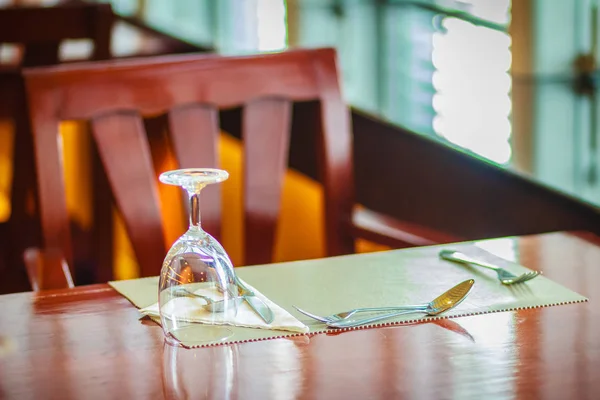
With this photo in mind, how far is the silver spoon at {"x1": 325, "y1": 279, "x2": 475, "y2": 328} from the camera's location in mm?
1046

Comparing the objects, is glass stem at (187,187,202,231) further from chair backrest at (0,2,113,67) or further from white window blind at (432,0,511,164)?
chair backrest at (0,2,113,67)

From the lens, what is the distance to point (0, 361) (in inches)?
37.9

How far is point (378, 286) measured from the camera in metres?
1.21

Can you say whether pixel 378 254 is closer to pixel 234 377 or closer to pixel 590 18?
pixel 234 377

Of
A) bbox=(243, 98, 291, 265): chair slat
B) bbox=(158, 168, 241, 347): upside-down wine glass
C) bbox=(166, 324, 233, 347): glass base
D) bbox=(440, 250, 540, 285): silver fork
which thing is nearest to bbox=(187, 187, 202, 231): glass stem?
bbox=(158, 168, 241, 347): upside-down wine glass

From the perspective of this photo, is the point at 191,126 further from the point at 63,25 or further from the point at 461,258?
the point at 63,25

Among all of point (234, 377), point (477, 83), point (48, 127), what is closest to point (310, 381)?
point (234, 377)

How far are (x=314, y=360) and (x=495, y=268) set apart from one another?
395 millimetres

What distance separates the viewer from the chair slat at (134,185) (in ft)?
5.52

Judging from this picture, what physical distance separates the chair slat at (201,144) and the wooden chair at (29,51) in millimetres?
→ 1227

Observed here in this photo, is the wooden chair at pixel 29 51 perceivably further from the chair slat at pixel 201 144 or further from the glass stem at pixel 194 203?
the glass stem at pixel 194 203

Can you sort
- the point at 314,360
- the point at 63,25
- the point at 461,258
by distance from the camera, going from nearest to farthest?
the point at 314,360, the point at 461,258, the point at 63,25

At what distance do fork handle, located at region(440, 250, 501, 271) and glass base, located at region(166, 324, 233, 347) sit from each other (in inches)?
15.9

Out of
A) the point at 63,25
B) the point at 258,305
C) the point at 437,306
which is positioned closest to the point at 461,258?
the point at 437,306
